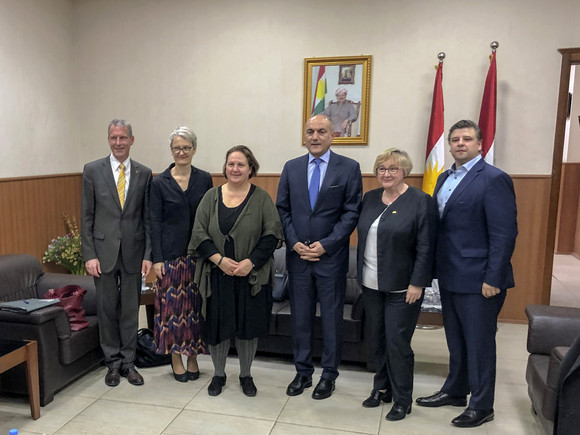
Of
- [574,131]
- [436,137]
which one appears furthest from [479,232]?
[574,131]

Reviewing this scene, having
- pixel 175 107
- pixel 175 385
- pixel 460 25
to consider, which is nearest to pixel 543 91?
pixel 460 25

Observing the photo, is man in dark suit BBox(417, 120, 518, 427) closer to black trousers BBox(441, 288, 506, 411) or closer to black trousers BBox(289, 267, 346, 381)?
black trousers BBox(441, 288, 506, 411)

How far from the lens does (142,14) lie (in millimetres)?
4699

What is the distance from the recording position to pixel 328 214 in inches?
106

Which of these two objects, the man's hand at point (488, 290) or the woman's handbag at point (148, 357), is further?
the woman's handbag at point (148, 357)

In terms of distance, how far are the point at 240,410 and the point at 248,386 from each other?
0.66 feet

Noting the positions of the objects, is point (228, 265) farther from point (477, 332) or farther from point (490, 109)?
point (490, 109)

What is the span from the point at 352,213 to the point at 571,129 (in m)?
7.10

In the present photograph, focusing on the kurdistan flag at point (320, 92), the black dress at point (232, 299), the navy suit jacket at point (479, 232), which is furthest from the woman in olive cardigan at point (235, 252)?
the kurdistan flag at point (320, 92)

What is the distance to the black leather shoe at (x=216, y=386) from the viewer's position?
282 centimetres

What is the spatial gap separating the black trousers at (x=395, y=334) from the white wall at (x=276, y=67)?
2.13 m

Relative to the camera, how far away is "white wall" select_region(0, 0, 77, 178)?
4.02m

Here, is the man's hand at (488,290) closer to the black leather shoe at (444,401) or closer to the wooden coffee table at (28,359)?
the black leather shoe at (444,401)

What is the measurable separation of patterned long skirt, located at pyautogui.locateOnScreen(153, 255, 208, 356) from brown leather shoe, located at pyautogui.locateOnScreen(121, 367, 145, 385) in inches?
9.7
